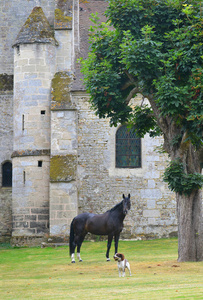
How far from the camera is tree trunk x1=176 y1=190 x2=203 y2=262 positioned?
14070mm

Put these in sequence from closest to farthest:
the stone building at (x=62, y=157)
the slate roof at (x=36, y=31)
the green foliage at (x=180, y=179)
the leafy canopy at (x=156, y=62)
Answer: the leafy canopy at (x=156, y=62) < the green foliage at (x=180, y=179) < the stone building at (x=62, y=157) < the slate roof at (x=36, y=31)

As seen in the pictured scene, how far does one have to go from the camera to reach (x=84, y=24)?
27.3 metres

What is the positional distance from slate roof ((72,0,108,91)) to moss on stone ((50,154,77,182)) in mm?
3197

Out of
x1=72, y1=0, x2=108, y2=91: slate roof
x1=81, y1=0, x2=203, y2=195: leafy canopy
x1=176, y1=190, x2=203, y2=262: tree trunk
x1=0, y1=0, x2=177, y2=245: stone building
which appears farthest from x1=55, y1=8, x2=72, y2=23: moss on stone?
x1=176, y1=190, x2=203, y2=262: tree trunk

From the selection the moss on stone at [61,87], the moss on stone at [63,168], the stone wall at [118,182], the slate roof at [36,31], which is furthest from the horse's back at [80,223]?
the slate roof at [36,31]

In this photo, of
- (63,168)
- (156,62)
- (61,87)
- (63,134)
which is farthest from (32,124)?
(156,62)

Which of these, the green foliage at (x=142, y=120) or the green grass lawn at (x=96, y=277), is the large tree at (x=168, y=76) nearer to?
the green foliage at (x=142, y=120)

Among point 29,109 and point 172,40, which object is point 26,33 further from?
point 172,40

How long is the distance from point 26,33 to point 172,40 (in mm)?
10960

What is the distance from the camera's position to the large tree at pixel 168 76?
43.8 ft

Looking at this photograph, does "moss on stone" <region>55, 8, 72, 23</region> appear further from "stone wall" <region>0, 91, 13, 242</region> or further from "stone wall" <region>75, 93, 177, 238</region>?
"stone wall" <region>0, 91, 13, 242</region>

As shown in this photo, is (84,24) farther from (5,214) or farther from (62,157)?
(5,214)

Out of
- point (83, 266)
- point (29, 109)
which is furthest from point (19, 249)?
point (83, 266)

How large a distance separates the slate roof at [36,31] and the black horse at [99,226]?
10.5 m
